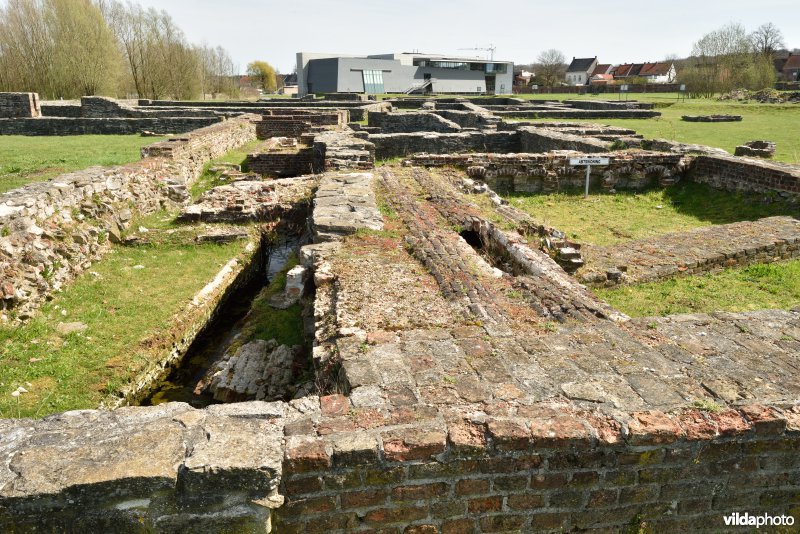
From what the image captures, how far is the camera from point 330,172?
9.95 meters

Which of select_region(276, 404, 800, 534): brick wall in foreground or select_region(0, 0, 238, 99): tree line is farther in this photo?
select_region(0, 0, 238, 99): tree line

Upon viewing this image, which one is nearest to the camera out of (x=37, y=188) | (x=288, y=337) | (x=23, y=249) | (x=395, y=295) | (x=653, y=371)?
(x=653, y=371)

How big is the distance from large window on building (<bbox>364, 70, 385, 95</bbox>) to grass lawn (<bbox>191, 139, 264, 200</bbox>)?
42860 mm

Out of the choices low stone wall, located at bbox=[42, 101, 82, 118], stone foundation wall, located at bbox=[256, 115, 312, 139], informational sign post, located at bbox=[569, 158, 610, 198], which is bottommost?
informational sign post, located at bbox=[569, 158, 610, 198]

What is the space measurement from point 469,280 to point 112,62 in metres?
37.6

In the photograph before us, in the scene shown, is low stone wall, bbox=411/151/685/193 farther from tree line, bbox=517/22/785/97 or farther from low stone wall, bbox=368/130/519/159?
tree line, bbox=517/22/785/97

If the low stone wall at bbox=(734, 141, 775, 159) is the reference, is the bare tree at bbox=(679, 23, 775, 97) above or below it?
above

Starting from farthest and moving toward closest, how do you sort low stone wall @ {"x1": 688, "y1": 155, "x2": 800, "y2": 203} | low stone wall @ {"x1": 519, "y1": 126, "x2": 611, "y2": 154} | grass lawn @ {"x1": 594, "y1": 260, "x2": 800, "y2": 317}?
low stone wall @ {"x1": 519, "y1": 126, "x2": 611, "y2": 154} < low stone wall @ {"x1": 688, "y1": 155, "x2": 800, "y2": 203} < grass lawn @ {"x1": 594, "y1": 260, "x2": 800, "y2": 317}

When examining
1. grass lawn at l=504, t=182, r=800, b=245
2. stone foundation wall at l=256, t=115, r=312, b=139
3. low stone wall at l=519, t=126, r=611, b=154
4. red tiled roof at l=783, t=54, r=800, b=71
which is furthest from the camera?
red tiled roof at l=783, t=54, r=800, b=71

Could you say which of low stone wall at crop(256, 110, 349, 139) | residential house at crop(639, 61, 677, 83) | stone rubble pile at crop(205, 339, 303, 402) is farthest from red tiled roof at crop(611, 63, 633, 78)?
stone rubble pile at crop(205, 339, 303, 402)

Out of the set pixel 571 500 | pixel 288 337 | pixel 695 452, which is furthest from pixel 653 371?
pixel 288 337

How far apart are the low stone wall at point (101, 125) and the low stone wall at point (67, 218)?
10947 millimetres

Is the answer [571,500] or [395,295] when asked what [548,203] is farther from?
[571,500]

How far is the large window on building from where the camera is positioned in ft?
192
